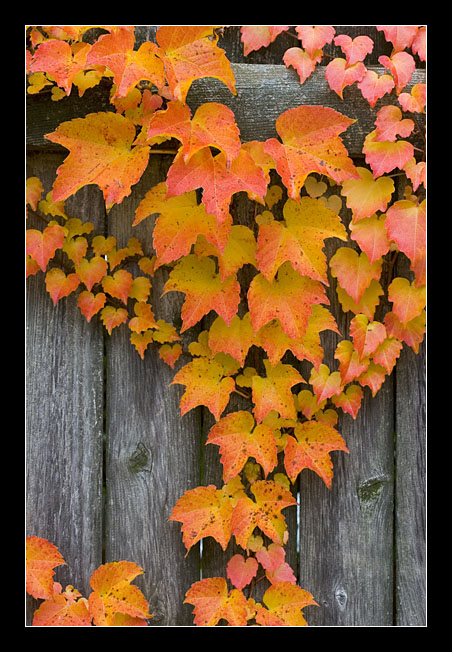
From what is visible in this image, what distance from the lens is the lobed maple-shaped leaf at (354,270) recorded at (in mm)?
1147

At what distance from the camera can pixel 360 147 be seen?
1143mm

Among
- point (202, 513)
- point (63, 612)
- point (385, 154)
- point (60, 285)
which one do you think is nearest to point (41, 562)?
point (63, 612)

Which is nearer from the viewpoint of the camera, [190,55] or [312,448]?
[190,55]

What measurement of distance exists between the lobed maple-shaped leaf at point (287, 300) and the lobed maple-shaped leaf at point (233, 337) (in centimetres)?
8

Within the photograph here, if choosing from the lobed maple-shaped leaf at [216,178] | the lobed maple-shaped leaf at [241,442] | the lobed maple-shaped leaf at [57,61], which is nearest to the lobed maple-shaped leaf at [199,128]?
the lobed maple-shaped leaf at [216,178]

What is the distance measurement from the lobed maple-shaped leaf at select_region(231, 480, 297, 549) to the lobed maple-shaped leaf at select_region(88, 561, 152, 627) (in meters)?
0.28

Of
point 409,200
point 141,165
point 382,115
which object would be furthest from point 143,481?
point 382,115

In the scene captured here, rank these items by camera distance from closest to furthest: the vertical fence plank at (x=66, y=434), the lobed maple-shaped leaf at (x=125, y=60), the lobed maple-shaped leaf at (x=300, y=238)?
the lobed maple-shaped leaf at (x=125, y=60) → the lobed maple-shaped leaf at (x=300, y=238) → the vertical fence plank at (x=66, y=434)

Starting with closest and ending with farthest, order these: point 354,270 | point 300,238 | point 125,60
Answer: point 125,60 → point 300,238 → point 354,270

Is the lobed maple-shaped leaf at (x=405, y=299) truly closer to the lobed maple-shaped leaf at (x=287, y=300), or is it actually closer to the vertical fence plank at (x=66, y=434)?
the lobed maple-shaped leaf at (x=287, y=300)

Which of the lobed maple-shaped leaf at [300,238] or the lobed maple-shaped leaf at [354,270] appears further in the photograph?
the lobed maple-shaped leaf at [354,270]

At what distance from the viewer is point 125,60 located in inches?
36.4

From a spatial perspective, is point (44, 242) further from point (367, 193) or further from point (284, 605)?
point (284, 605)

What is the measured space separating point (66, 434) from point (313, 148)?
86 cm
